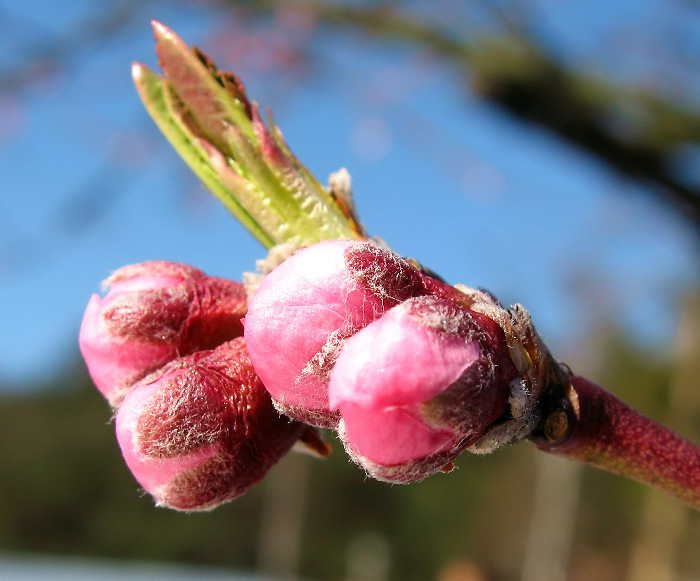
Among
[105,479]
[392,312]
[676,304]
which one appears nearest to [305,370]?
[392,312]

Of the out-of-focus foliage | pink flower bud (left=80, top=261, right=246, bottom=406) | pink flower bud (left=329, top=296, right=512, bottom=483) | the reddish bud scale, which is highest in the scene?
pink flower bud (left=80, top=261, right=246, bottom=406)

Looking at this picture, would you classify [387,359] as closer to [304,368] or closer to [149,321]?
[304,368]

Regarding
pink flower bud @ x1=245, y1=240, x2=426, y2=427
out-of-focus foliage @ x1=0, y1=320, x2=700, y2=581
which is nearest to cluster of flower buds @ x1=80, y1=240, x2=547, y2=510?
pink flower bud @ x1=245, y1=240, x2=426, y2=427

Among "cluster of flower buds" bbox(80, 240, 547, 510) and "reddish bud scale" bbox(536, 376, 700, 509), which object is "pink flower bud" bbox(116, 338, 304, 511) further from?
"reddish bud scale" bbox(536, 376, 700, 509)

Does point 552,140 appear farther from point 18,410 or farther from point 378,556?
point 18,410

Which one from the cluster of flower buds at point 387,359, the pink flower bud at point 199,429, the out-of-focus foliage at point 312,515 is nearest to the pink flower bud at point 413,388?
the cluster of flower buds at point 387,359
